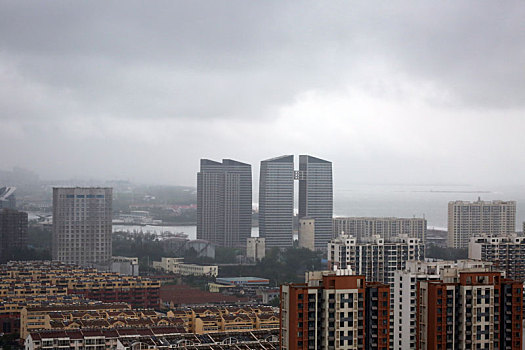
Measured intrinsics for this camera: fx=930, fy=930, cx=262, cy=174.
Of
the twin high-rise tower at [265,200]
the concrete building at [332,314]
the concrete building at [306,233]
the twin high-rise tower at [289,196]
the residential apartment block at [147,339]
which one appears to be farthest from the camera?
the twin high-rise tower at [289,196]

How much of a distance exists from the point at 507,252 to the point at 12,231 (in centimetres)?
Result: 1110

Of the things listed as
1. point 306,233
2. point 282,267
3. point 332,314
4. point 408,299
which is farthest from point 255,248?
point 332,314

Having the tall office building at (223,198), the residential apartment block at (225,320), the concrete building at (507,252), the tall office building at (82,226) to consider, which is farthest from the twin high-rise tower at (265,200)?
the residential apartment block at (225,320)

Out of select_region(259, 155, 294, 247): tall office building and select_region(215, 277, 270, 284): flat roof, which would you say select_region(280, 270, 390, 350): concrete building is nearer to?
select_region(215, 277, 270, 284): flat roof

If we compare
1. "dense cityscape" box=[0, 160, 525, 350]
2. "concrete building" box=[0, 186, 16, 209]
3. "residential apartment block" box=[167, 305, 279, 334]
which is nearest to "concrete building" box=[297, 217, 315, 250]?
"dense cityscape" box=[0, 160, 525, 350]

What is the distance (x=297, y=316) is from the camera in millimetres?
5910

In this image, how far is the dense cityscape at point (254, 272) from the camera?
630cm

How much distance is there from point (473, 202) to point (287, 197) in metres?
5.91

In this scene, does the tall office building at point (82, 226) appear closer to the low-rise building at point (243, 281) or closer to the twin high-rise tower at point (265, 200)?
the low-rise building at point (243, 281)

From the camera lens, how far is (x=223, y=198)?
85.6 ft

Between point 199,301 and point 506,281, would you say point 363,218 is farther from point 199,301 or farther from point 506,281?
point 506,281

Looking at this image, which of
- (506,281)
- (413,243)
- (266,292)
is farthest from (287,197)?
(506,281)

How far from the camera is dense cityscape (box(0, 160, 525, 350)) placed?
20.7 ft

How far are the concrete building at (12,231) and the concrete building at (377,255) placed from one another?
29.1 ft
